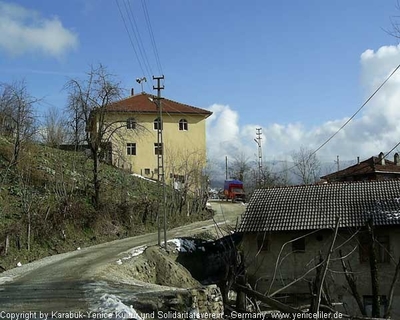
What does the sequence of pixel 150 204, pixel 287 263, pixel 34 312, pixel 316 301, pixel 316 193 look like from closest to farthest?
1. pixel 316 301
2. pixel 34 312
3. pixel 287 263
4. pixel 316 193
5. pixel 150 204

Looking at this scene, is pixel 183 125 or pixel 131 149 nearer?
pixel 131 149

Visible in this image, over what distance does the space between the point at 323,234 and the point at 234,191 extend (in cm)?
3435

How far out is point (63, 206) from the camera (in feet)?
93.9

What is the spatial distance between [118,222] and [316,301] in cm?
2457

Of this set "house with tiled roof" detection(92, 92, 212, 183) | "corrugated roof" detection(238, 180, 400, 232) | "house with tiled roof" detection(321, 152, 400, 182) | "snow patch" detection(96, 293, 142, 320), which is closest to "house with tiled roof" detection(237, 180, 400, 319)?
"corrugated roof" detection(238, 180, 400, 232)

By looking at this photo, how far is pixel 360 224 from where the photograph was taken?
2578cm

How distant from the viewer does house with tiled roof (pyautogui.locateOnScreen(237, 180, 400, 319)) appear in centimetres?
2547

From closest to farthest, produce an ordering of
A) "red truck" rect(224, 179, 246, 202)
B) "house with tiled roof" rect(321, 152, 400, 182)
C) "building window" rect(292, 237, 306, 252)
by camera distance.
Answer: "building window" rect(292, 237, 306, 252) < "house with tiled roof" rect(321, 152, 400, 182) < "red truck" rect(224, 179, 246, 202)

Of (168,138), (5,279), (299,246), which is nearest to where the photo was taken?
(5,279)

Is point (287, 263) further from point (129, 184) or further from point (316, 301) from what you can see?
point (316, 301)

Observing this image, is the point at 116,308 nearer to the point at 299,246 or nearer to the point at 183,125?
the point at 299,246

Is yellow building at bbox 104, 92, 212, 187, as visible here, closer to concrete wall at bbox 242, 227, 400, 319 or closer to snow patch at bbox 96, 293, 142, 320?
concrete wall at bbox 242, 227, 400, 319

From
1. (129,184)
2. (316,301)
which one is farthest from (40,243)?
(316,301)

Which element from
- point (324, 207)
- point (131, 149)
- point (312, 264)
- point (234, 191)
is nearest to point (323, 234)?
point (324, 207)
